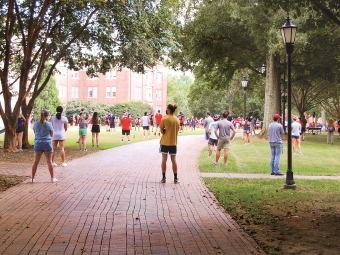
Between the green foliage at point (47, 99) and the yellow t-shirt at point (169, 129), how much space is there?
4944 centimetres

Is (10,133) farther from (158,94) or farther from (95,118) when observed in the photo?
(158,94)

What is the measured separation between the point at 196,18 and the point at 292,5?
20.8m

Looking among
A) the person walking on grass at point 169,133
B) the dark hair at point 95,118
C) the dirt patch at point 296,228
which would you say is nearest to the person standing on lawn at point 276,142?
the person walking on grass at point 169,133

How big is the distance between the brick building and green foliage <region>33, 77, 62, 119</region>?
10.9 m

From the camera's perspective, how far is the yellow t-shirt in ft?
36.0

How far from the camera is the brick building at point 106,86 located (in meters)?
72.5

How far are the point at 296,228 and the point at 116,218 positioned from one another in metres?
2.60

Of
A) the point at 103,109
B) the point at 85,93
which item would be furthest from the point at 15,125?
the point at 85,93

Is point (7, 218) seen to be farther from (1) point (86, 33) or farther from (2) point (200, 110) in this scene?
(2) point (200, 110)

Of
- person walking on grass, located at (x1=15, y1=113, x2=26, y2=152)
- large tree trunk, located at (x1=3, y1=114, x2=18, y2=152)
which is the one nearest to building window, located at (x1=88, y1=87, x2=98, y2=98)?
person walking on grass, located at (x1=15, y1=113, x2=26, y2=152)

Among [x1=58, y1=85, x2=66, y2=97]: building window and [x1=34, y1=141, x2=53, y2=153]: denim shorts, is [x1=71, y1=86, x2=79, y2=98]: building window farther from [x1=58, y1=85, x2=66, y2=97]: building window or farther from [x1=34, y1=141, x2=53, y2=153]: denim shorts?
[x1=34, y1=141, x2=53, y2=153]: denim shorts

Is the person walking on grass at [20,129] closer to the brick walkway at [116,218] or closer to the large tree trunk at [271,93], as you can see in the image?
the brick walkway at [116,218]

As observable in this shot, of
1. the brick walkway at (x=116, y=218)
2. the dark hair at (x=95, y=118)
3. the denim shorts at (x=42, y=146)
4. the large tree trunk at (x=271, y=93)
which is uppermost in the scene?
the large tree trunk at (x=271, y=93)

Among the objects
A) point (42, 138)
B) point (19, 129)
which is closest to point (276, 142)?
point (42, 138)
